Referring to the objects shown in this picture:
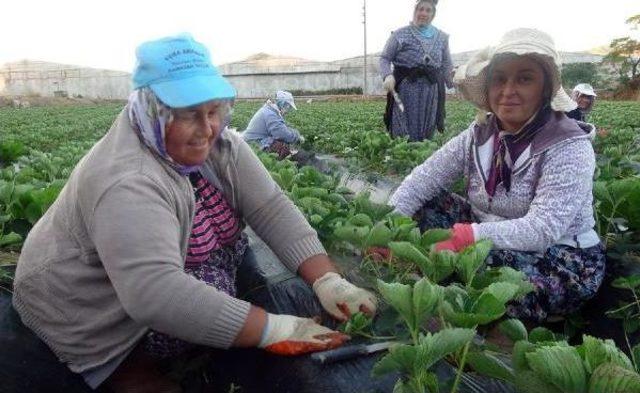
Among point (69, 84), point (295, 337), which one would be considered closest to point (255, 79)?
point (69, 84)

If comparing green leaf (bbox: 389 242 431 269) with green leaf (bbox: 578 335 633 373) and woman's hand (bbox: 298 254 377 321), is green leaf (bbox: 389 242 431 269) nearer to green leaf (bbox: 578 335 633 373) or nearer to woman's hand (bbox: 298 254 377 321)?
woman's hand (bbox: 298 254 377 321)

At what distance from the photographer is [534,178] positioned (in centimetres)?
219

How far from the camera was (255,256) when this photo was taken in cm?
229

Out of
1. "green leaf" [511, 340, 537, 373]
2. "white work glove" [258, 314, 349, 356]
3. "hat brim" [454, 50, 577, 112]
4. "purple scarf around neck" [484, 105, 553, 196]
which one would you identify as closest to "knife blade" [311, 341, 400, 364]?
"white work glove" [258, 314, 349, 356]

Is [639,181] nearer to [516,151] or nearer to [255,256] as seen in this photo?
[516,151]

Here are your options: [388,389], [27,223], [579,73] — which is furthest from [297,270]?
[579,73]

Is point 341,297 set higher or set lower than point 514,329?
lower

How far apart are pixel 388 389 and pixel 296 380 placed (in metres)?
0.26

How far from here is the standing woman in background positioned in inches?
211

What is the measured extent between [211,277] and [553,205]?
1.18 m

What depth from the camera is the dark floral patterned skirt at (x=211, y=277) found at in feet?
5.92

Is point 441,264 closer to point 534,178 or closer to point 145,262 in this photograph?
point 145,262

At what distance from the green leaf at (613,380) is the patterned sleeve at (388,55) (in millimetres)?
4804

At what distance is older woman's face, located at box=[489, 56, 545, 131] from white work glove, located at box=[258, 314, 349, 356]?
114 cm
